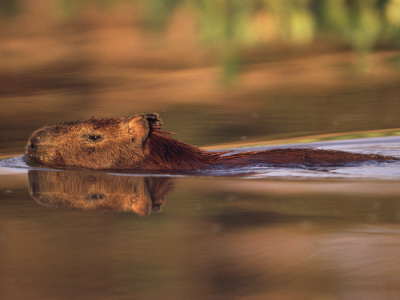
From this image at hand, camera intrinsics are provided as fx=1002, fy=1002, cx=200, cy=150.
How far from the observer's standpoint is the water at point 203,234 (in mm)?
5137

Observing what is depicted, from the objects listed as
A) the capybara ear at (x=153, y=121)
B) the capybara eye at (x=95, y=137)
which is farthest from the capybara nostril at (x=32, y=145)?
the capybara ear at (x=153, y=121)

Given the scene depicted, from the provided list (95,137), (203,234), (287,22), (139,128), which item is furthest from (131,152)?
(287,22)

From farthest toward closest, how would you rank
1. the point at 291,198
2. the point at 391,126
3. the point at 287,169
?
1. the point at 391,126
2. the point at 287,169
3. the point at 291,198

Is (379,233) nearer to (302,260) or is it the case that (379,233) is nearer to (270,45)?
(302,260)

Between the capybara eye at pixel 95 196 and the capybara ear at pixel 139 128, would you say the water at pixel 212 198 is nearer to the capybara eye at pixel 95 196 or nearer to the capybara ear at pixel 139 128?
the capybara eye at pixel 95 196

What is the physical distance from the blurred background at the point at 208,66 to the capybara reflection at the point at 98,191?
6.27 ft

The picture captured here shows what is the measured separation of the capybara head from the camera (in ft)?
28.1

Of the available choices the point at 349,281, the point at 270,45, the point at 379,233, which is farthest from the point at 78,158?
the point at 270,45

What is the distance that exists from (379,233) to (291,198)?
52.7 inches

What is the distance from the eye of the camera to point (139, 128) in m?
8.45

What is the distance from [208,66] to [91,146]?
9031 mm

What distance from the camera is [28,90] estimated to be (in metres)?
14.9

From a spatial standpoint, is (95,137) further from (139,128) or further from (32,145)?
(32,145)

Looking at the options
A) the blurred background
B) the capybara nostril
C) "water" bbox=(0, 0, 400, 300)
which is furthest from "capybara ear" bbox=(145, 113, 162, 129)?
the blurred background
